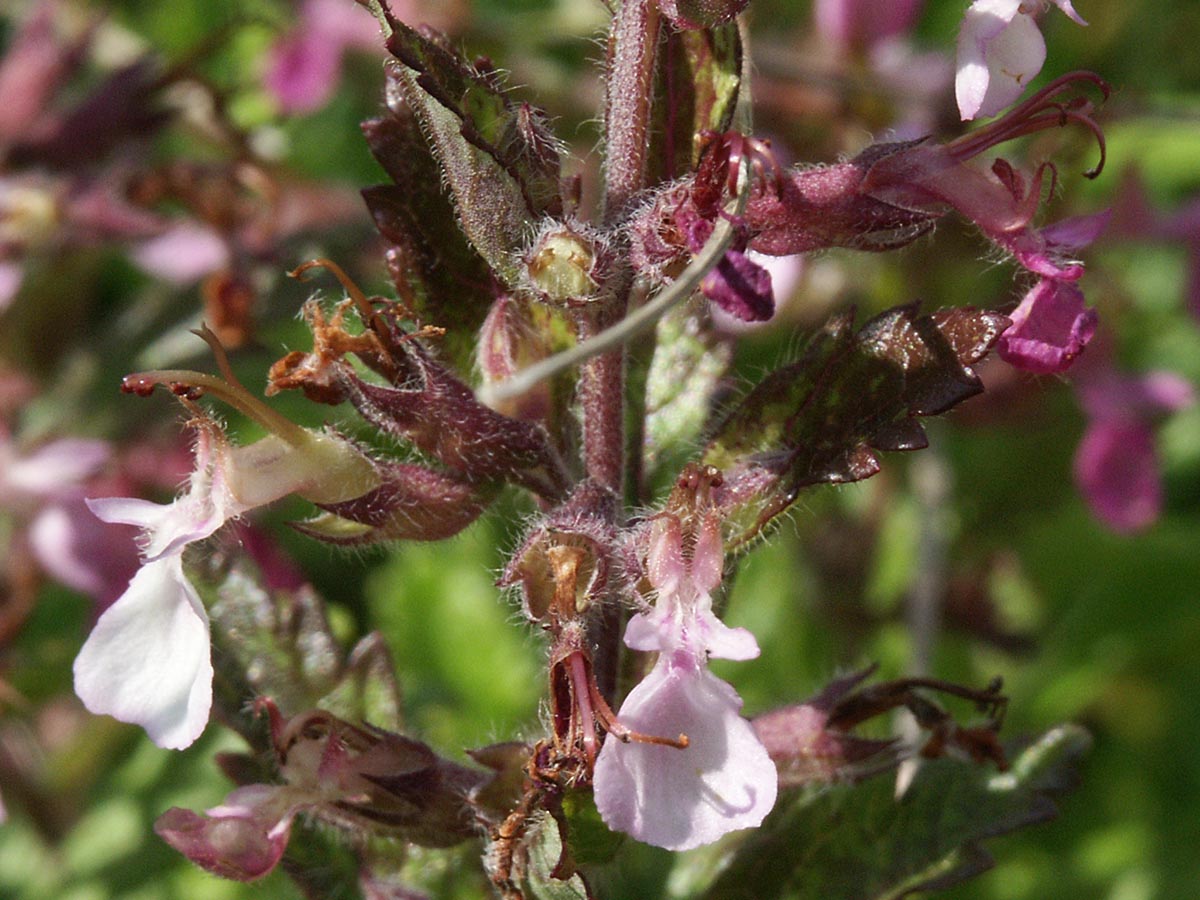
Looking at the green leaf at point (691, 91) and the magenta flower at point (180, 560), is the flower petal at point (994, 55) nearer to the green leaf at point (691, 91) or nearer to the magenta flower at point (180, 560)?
the green leaf at point (691, 91)

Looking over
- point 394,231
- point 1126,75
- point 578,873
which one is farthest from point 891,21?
point 578,873

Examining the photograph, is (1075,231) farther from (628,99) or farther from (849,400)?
(628,99)

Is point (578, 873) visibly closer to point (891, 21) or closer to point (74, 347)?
point (74, 347)

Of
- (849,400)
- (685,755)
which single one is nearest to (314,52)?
(849,400)

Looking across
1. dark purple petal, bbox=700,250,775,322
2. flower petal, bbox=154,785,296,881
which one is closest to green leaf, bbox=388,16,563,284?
dark purple petal, bbox=700,250,775,322

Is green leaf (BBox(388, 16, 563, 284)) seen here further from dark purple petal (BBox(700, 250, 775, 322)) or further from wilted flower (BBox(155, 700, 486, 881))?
wilted flower (BBox(155, 700, 486, 881))

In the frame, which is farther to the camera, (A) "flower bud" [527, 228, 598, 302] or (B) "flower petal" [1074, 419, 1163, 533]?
(B) "flower petal" [1074, 419, 1163, 533]

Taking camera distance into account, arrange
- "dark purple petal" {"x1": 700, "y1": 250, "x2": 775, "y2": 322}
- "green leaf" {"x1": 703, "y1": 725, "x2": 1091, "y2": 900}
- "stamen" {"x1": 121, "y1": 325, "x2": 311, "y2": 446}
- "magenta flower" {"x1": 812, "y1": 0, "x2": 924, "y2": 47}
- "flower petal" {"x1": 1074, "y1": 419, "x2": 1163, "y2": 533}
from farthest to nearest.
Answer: "magenta flower" {"x1": 812, "y1": 0, "x2": 924, "y2": 47}
"flower petal" {"x1": 1074, "y1": 419, "x2": 1163, "y2": 533}
"green leaf" {"x1": 703, "y1": 725, "x2": 1091, "y2": 900}
"stamen" {"x1": 121, "y1": 325, "x2": 311, "y2": 446}
"dark purple petal" {"x1": 700, "y1": 250, "x2": 775, "y2": 322}
